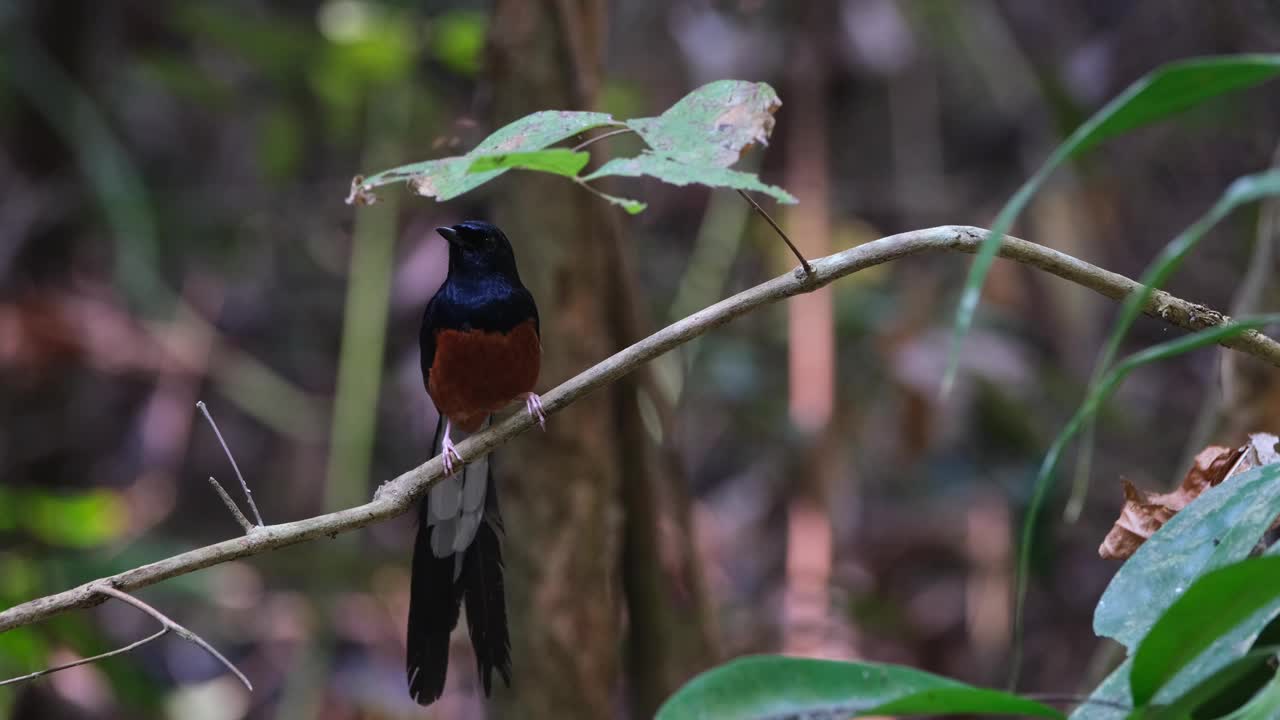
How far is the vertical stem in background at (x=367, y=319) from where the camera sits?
12.6ft

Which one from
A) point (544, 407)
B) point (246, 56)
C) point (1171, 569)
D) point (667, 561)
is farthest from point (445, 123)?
point (1171, 569)

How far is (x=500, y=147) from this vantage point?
1306 mm

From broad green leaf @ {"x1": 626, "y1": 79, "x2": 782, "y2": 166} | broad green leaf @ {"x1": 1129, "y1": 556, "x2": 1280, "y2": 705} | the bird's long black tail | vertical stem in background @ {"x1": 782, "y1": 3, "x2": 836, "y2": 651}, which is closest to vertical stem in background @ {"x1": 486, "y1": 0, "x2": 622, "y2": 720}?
the bird's long black tail

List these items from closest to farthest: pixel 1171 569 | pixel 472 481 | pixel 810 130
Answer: pixel 1171 569, pixel 472 481, pixel 810 130

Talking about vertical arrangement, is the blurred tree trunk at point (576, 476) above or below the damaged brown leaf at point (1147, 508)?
above

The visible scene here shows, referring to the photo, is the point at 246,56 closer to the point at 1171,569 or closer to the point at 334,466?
the point at 334,466

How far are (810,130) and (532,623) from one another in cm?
213

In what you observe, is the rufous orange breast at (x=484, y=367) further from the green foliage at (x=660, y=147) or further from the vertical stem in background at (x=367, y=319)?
the vertical stem in background at (x=367, y=319)

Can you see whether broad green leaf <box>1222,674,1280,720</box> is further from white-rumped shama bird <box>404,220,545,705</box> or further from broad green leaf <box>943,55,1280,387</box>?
white-rumped shama bird <box>404,220,545,705</box>

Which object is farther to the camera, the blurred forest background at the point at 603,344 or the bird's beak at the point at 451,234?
the blurred forest background at the point at 603,344

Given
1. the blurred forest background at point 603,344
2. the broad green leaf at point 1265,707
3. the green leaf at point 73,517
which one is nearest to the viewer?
the broad green leaf at point 1265,707

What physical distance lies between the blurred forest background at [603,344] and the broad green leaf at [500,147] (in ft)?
4.38

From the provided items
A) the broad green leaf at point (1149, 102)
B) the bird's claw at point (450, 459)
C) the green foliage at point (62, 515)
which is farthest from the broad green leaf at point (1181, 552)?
the green foliage at point (62, 515)

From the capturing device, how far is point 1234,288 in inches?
199
